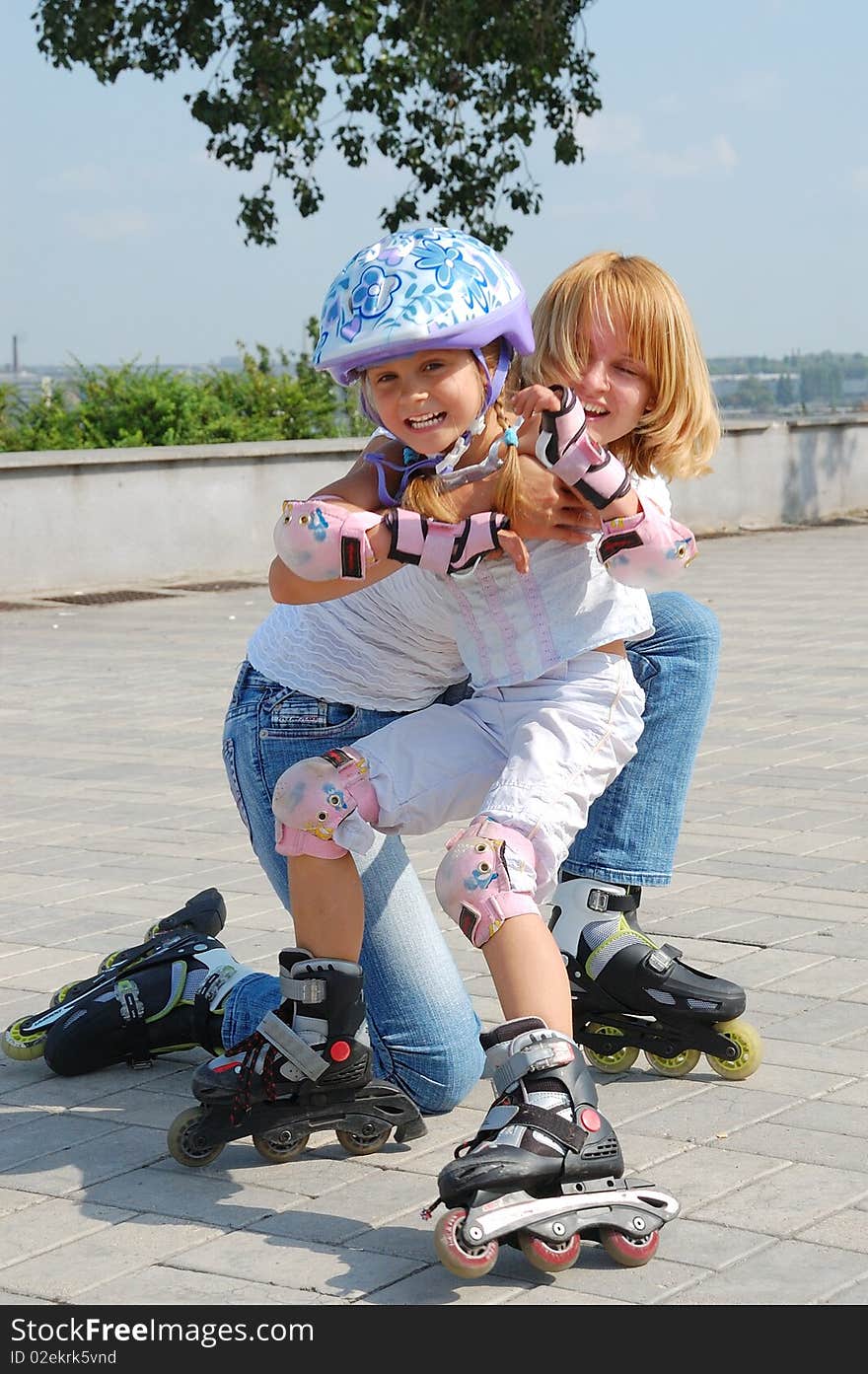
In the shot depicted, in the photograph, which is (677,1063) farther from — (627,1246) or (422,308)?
(422,308)

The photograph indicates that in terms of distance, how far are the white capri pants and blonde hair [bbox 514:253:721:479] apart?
1.38ft

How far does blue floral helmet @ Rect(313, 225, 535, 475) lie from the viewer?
111 inches

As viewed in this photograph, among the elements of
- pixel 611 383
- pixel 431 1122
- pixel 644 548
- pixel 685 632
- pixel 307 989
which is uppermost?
pixel 611 383

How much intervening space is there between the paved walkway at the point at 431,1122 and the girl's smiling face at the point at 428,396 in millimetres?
1193

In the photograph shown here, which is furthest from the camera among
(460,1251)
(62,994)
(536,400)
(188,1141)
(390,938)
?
(62,994)

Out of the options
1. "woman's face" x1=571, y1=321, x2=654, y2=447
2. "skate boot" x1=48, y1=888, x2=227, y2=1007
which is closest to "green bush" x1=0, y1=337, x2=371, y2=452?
"skate boot" x1=48, y1=888, x2=227, y2=1007

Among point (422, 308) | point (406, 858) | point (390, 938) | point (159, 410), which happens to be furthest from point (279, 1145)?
point (159, 410)

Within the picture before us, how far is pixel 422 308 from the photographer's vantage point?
2.83 m

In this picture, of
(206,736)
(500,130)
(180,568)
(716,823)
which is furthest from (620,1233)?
(500,130)

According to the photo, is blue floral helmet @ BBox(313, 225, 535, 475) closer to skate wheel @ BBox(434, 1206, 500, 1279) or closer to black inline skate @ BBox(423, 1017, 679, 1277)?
black inline skate @ BBox(423, 1017, 679, 1277)

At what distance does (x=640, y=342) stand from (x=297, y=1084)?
1374mm

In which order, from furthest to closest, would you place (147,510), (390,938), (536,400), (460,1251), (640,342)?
(147,510) → (390,938) → (640,342) → (536,400) → (460,1251)
